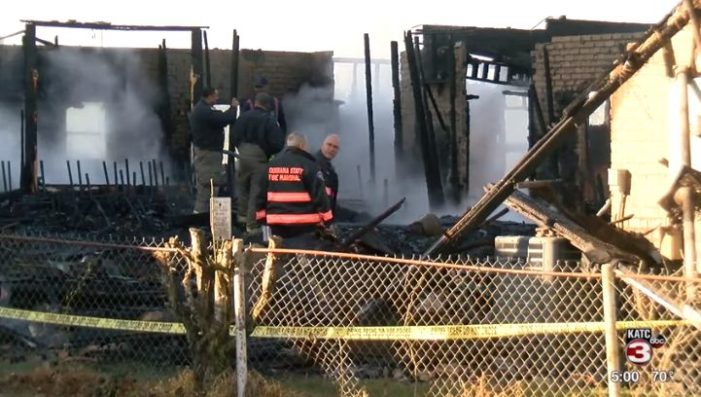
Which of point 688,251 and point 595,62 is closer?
point 688,251

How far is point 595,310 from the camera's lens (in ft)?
31.4

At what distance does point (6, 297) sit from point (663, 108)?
582 centimetres

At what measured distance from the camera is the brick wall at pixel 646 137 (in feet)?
34.3

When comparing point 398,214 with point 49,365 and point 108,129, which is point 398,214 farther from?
point 49,365

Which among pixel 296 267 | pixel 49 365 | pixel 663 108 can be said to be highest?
pixel 663 108

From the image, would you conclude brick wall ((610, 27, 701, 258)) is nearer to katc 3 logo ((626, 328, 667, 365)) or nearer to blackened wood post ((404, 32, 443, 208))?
katc 3 logo ((626, 328, 667, 365))

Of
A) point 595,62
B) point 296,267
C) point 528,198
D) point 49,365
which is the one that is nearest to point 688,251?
point 528,198

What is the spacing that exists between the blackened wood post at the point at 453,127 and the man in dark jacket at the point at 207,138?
20.0 feet

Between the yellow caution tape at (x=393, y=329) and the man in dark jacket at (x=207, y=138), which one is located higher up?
the man in dark jacket at (x=207, y=138)

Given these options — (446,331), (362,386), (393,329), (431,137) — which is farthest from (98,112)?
(446,331)

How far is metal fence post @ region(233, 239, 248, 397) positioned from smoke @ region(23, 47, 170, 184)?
694 inches

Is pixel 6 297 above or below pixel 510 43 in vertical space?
below

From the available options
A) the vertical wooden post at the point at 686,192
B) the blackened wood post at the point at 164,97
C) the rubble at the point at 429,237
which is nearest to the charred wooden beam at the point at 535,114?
the rubble at the point at 429,237

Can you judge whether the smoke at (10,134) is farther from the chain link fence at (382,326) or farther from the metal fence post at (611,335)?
the metal fence post at (611,335)
